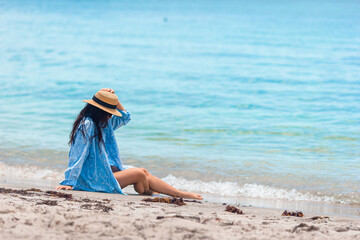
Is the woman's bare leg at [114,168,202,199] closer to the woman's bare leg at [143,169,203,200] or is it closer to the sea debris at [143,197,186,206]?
the woman's bare leg at [143,169,203,200]

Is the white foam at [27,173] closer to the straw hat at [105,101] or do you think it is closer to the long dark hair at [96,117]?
the long dark hair at [96,117]

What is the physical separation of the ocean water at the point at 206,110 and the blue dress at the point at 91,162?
196 centimetres

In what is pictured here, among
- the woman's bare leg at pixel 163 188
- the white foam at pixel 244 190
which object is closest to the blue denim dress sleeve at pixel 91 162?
the woman's bare leg at pixel 163 188

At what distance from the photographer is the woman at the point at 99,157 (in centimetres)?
546

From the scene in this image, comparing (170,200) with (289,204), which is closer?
(170,200)

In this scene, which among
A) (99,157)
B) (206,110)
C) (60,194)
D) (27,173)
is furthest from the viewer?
(206,110)

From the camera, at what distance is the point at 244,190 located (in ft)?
23.4

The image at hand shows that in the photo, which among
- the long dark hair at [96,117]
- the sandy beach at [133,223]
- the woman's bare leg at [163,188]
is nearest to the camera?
the sandy beach at [133,223]

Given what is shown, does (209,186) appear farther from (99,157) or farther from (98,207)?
(98,207)

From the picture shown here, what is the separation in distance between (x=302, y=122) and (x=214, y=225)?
28.5 feet

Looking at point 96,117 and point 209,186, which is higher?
point 96,117

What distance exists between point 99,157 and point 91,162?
Answer: 11cm

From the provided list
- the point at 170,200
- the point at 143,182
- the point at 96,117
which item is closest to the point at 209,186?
the point at 143,182

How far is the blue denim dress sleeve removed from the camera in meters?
5.45
